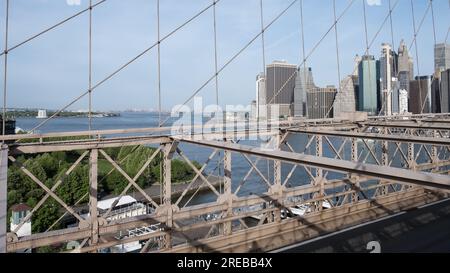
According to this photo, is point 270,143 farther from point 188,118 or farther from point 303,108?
point 303,108

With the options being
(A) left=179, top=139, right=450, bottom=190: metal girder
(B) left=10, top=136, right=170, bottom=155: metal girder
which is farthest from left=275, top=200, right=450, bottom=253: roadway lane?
(B) left=10, top=136, right=170, bottom=155: metal girder

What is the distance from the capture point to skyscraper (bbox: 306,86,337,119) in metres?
12.4

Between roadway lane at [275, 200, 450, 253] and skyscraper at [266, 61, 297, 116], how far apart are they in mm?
4432

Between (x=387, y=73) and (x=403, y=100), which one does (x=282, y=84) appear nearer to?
(x=387, y=73)

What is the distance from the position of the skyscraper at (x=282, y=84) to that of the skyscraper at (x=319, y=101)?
1451 millimetres

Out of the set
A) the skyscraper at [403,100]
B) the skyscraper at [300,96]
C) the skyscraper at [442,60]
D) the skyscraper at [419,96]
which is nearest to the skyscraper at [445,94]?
the skyscraper at [419,96]

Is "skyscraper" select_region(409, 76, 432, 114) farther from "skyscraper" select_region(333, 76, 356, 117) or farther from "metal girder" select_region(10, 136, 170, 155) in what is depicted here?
"metal girder" select_region(10, 136, 170, 155)

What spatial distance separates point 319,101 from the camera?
12.9 m

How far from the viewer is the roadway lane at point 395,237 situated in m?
4.93

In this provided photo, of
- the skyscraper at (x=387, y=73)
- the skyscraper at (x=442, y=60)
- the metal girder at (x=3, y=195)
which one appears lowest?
the metal girder at (x=3, y=195)

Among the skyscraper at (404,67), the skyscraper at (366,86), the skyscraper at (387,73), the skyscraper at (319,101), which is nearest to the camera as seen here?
the skyscraper at (319,101)

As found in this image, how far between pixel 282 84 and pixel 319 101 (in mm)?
3179

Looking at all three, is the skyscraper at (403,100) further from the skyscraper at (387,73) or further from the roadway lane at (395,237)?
the roadway lane at (395,237)
